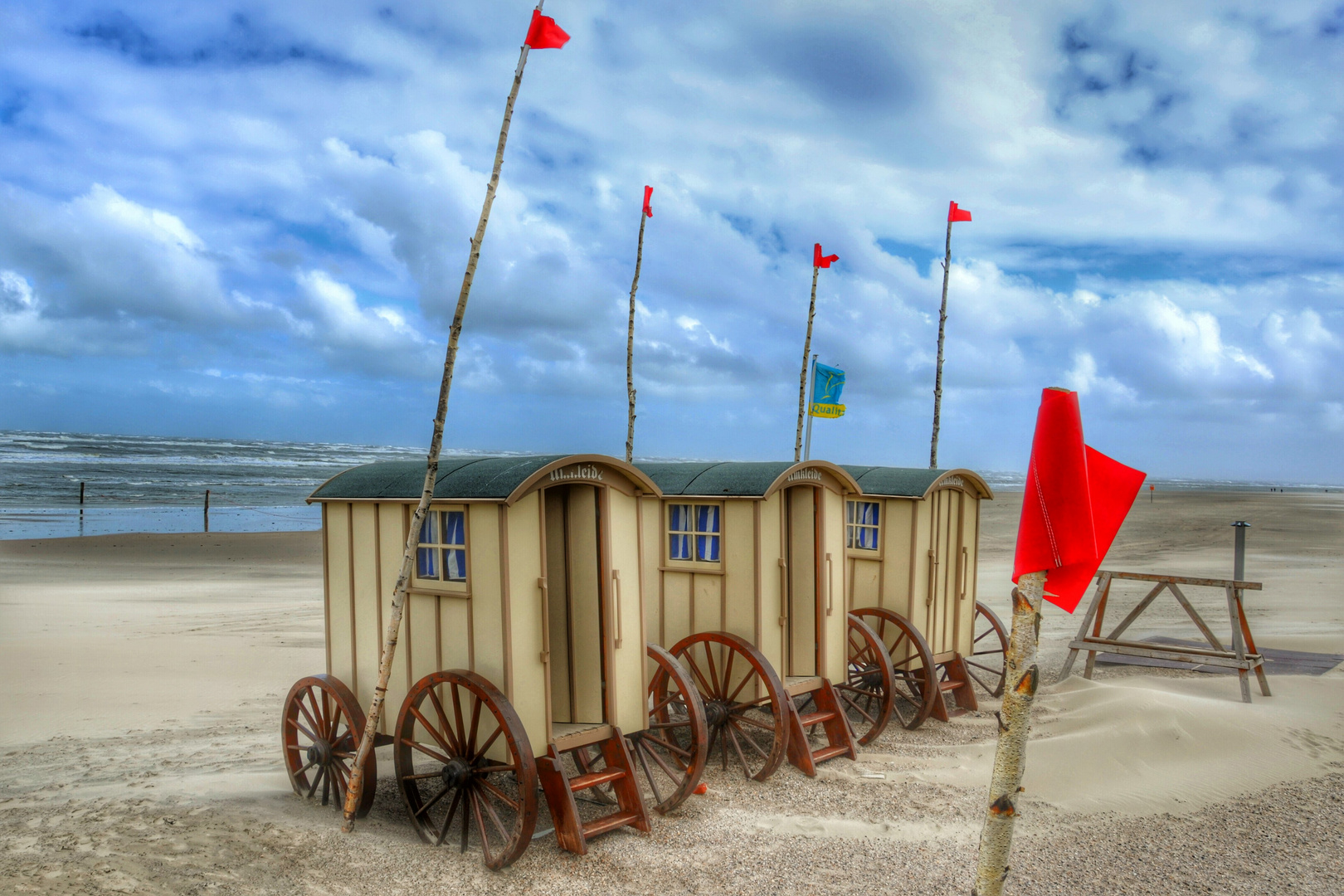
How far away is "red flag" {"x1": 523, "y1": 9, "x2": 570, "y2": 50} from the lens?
546 cm

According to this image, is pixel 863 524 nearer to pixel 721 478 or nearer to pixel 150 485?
pixel 721 478

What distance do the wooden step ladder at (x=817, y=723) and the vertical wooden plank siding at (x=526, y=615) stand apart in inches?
98.5

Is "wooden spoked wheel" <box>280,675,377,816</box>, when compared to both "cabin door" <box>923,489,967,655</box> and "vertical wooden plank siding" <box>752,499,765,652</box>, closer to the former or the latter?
"vertical wooden plank siding" <box>752,499,765,652</box>

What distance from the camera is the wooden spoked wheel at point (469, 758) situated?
17.5 feet

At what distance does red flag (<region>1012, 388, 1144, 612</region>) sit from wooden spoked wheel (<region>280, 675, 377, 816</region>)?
4894 mm

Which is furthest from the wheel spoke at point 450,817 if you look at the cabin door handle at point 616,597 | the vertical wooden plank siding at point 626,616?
the cabin door handle at point 616,597

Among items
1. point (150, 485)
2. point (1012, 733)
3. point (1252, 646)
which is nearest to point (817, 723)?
point (1252, 646)

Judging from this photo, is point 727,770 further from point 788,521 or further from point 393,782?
point 393,782

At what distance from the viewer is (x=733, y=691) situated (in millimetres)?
7762

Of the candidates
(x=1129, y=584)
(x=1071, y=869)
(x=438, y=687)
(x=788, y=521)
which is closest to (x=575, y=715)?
(x=438, y=687)

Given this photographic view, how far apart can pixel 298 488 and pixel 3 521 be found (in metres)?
16.9

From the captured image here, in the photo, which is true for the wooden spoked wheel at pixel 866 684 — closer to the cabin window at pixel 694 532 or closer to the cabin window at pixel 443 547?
the cabin window at pixel 694 532

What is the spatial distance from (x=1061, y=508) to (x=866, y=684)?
273 inches

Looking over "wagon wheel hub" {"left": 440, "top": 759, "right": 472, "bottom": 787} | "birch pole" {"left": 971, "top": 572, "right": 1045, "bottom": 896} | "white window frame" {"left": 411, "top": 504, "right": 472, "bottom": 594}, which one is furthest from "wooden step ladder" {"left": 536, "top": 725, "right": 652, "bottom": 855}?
"birch pole" {"left": 971, "top": 572, "right": 1045, "bottom": 896}
